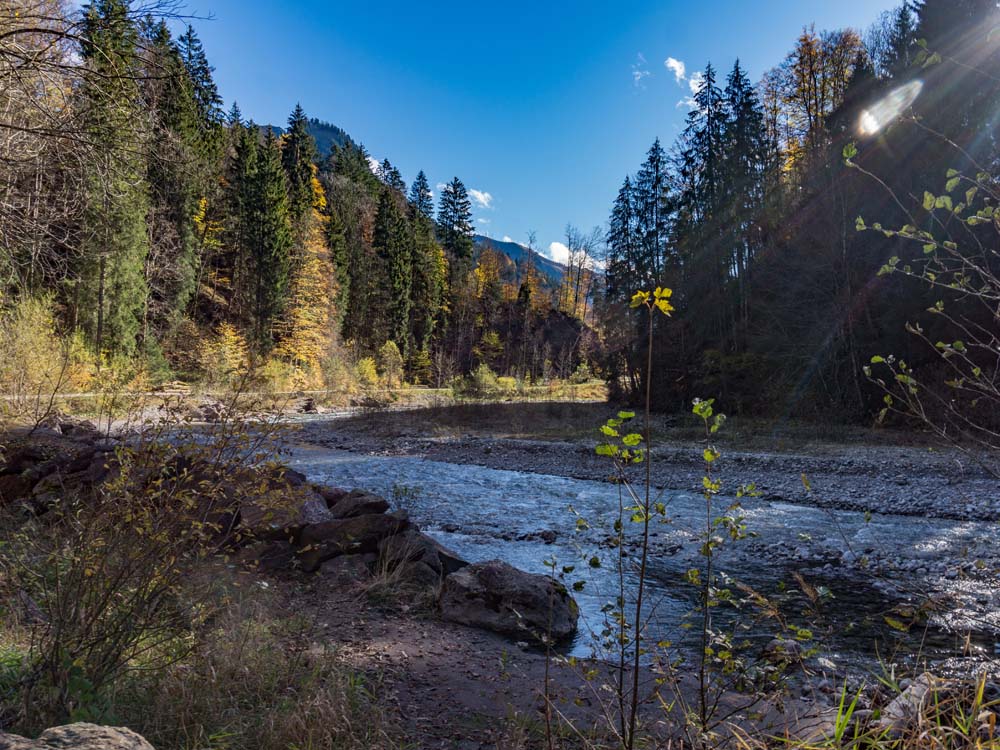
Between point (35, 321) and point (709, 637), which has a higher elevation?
point (35, 321)

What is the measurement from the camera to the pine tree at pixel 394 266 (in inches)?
1780

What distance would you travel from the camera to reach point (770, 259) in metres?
20.9

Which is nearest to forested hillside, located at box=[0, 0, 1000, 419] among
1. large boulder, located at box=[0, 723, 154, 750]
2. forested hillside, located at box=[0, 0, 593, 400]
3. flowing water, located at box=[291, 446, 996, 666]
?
forested hillside, located at box=[0, 0, 593, 400]

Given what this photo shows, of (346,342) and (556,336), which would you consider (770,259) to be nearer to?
(346,342)

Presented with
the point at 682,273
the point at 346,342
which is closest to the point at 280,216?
the point at 346,342

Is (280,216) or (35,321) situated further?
(280,216)

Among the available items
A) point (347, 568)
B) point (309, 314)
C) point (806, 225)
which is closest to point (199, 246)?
point (309, 314)

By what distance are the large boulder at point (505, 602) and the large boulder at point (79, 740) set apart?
3329 millimetres

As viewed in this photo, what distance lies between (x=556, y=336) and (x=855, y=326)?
42291mm

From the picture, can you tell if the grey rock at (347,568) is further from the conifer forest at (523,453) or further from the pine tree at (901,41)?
the pine tree at (901,41)

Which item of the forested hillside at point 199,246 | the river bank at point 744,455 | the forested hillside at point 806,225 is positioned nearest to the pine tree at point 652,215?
the forested hillside at point 806,225

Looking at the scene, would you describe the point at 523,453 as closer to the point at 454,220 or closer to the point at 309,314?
the point at 309,314

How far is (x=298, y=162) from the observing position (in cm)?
4366

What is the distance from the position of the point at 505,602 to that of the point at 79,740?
3579 millimetres
